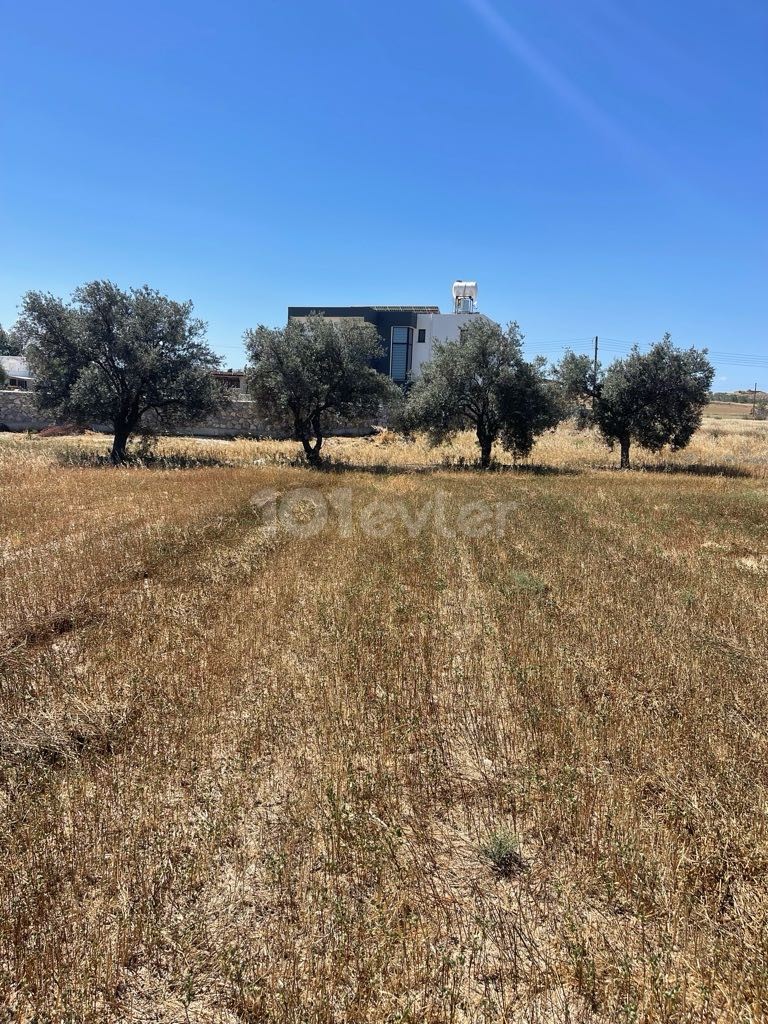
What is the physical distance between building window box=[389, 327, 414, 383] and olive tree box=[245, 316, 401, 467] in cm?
2771

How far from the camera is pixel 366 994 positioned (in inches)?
88.0

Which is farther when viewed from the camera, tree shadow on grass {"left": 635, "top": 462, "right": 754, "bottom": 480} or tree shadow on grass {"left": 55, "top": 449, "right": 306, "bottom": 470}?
tree shadow on grass {"left": 635, "top": 462, "right": 754, "bottom": 480}

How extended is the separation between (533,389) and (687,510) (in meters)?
13.3

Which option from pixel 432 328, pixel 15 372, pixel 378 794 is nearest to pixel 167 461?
pixel 378 794

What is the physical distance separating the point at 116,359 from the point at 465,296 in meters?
42.4

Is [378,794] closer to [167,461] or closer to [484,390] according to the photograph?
[167,461]

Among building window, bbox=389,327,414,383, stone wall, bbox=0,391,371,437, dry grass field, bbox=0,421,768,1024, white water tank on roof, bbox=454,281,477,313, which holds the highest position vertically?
white water tank on roof, bbox=454,281,477,313

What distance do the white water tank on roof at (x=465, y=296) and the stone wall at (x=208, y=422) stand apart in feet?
74.0

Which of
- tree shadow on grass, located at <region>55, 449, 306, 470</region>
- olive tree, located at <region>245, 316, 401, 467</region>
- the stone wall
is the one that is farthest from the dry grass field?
the stone wall

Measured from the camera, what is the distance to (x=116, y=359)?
24.5 metres

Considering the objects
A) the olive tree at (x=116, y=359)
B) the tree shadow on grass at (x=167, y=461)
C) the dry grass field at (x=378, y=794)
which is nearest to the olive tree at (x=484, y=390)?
the tree shadow on grass at (x=167, y=461)

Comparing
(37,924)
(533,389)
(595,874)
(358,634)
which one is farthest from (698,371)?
A: (37,924)

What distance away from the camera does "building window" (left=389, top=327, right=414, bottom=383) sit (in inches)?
2142

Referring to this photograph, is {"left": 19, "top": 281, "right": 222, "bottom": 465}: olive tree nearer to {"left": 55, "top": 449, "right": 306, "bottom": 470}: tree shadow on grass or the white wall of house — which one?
{"left": 55, "top": 449, "right": 306, "bottom": 470}: tree shadow on grass
